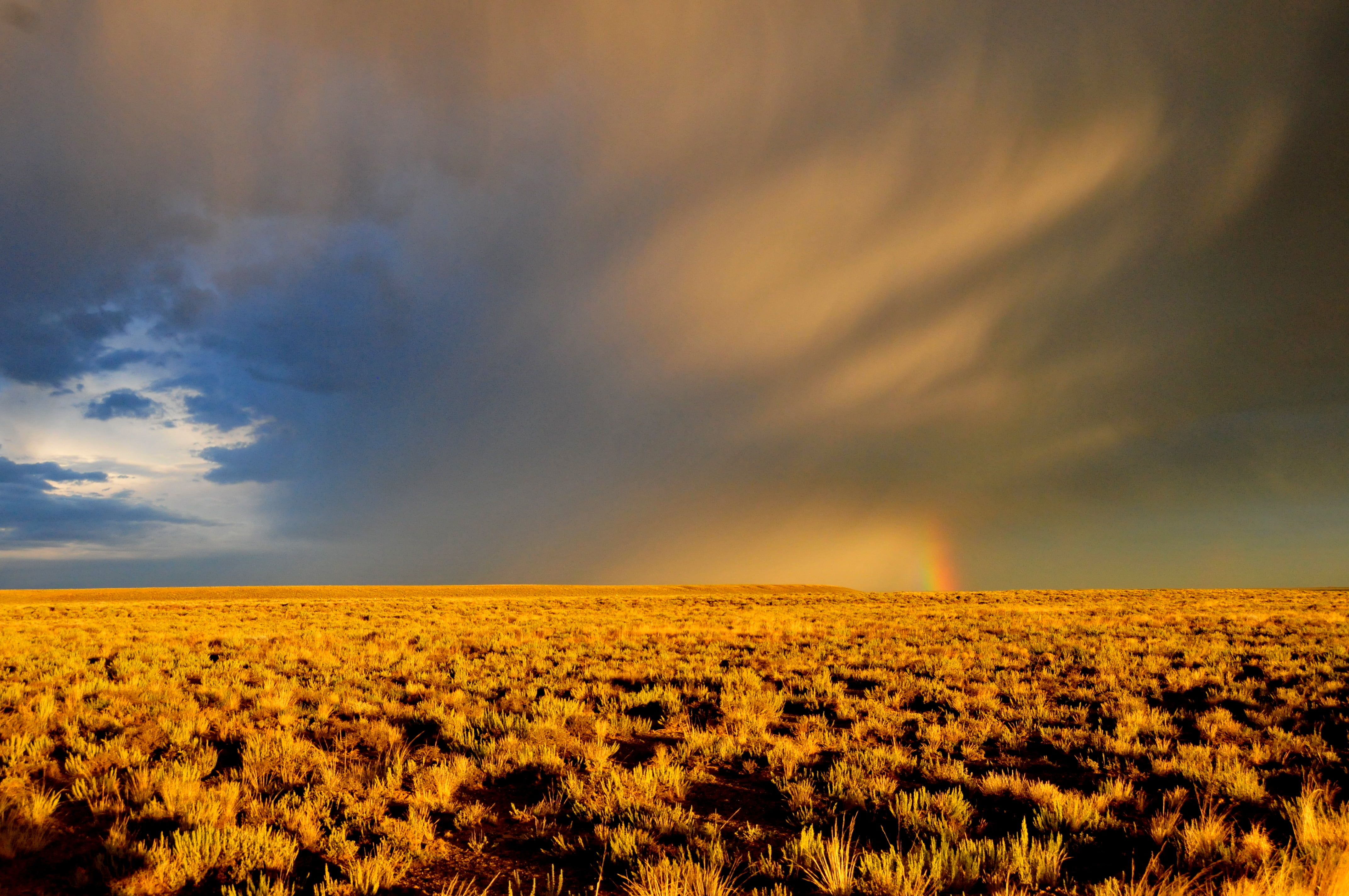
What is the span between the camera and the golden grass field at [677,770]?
509cm

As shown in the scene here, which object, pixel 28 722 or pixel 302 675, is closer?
pixel 28 722

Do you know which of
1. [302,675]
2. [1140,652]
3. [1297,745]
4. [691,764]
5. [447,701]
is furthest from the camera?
[1140,652]

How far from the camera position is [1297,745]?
8.55m

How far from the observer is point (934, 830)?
5781 millimetres

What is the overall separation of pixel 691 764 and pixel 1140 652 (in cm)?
1490

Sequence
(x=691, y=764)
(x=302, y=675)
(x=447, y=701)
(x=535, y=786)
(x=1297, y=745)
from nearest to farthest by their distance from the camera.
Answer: (x=535, y=786)
(x=691, y=764)
(x=1297, y=745)
(x=447, y=701)
(x=302, y=675)

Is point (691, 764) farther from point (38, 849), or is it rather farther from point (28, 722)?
point (28, 722)

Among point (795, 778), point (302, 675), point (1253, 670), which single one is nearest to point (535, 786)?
point (795, 778)

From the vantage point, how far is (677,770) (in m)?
7.25

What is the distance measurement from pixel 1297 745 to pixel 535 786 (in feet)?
32.0

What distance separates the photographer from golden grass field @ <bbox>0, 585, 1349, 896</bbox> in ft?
16.7

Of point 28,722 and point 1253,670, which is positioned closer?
point 28,722

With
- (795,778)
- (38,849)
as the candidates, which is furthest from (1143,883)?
(38,849)

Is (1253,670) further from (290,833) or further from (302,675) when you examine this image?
(302,675)
